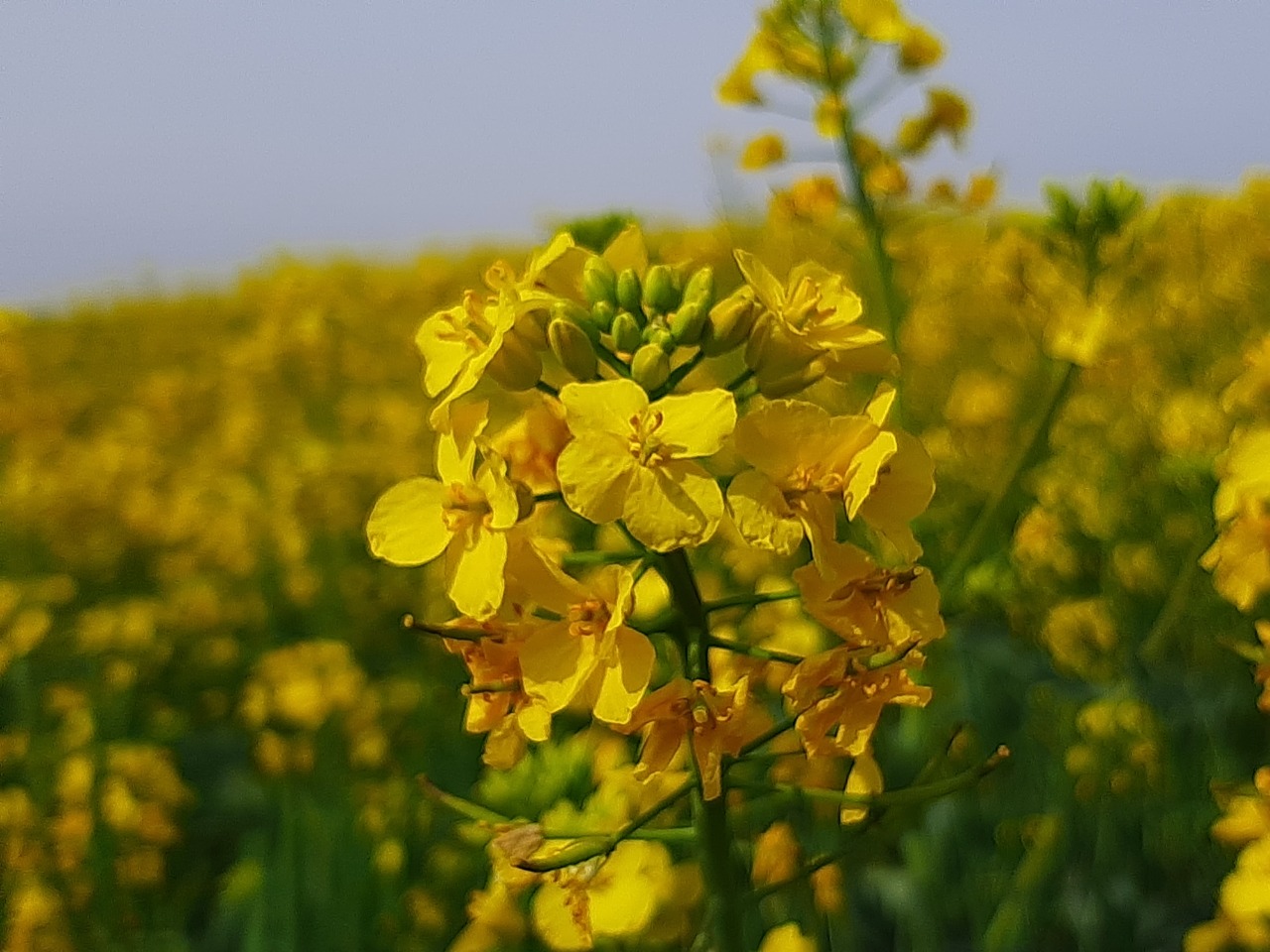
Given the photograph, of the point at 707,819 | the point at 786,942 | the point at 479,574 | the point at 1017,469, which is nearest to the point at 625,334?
the point at 479,574

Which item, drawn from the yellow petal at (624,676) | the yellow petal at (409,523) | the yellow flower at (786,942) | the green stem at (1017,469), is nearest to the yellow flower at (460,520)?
the yellow petal at (409,523)

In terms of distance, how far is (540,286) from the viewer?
1.03 m

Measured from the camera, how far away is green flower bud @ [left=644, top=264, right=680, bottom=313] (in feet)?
3.24

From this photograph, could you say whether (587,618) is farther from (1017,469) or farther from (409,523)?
(1017,469)

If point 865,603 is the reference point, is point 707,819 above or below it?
below

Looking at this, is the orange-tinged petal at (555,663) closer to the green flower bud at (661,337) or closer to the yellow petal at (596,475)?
the yellow petal at (596,475)

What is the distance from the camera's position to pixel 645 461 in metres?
0.80

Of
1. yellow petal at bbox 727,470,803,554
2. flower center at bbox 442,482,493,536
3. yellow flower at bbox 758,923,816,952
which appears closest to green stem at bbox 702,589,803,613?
yellow petal at bbox 727,470,803,554

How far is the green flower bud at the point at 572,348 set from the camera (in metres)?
0.89

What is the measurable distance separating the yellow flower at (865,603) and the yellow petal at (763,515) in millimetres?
54

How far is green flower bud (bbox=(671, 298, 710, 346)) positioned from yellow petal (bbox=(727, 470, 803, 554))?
0.17m

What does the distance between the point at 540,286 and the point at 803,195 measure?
1130 mm

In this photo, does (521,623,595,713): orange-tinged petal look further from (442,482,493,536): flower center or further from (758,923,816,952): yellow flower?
(758,923,816,952): yellow flower

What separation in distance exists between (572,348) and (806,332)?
0.22m
